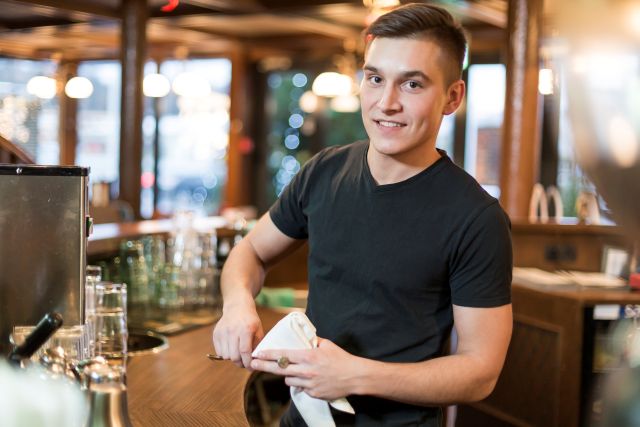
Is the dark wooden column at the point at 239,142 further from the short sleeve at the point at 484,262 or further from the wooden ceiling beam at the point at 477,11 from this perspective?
the short sleeve at the point at 484,262

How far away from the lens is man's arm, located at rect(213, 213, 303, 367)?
5.20 feet

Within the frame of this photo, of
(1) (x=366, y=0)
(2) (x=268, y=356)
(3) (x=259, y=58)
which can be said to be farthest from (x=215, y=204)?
(2) (x=268, y=356)

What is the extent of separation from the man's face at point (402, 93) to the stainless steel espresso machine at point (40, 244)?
0.59m

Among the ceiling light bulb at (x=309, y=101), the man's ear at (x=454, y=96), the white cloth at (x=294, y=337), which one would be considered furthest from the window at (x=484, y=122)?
the white cloth at (x=294, y=337)

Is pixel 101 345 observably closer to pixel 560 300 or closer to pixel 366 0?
A: pixel 560 300

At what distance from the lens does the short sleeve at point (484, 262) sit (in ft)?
4.81

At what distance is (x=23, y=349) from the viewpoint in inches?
46.8

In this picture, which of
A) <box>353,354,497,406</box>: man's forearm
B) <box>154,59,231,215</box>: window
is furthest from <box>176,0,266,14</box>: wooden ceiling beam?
<box>353,354,497,406</box>: man's forearm

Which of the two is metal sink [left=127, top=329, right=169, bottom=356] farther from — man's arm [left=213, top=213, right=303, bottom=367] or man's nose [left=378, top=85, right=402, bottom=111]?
man's nose [left=378, top=85, right=402, bottom=111]

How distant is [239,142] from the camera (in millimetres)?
11352

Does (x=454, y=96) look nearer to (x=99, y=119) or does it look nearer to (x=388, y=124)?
(x=388, y=124)

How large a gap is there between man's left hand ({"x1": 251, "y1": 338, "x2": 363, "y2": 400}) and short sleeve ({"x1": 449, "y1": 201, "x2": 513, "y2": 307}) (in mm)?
247

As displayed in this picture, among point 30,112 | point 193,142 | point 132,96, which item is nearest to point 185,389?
point 132,96

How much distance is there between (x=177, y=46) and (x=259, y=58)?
1.19 metres
